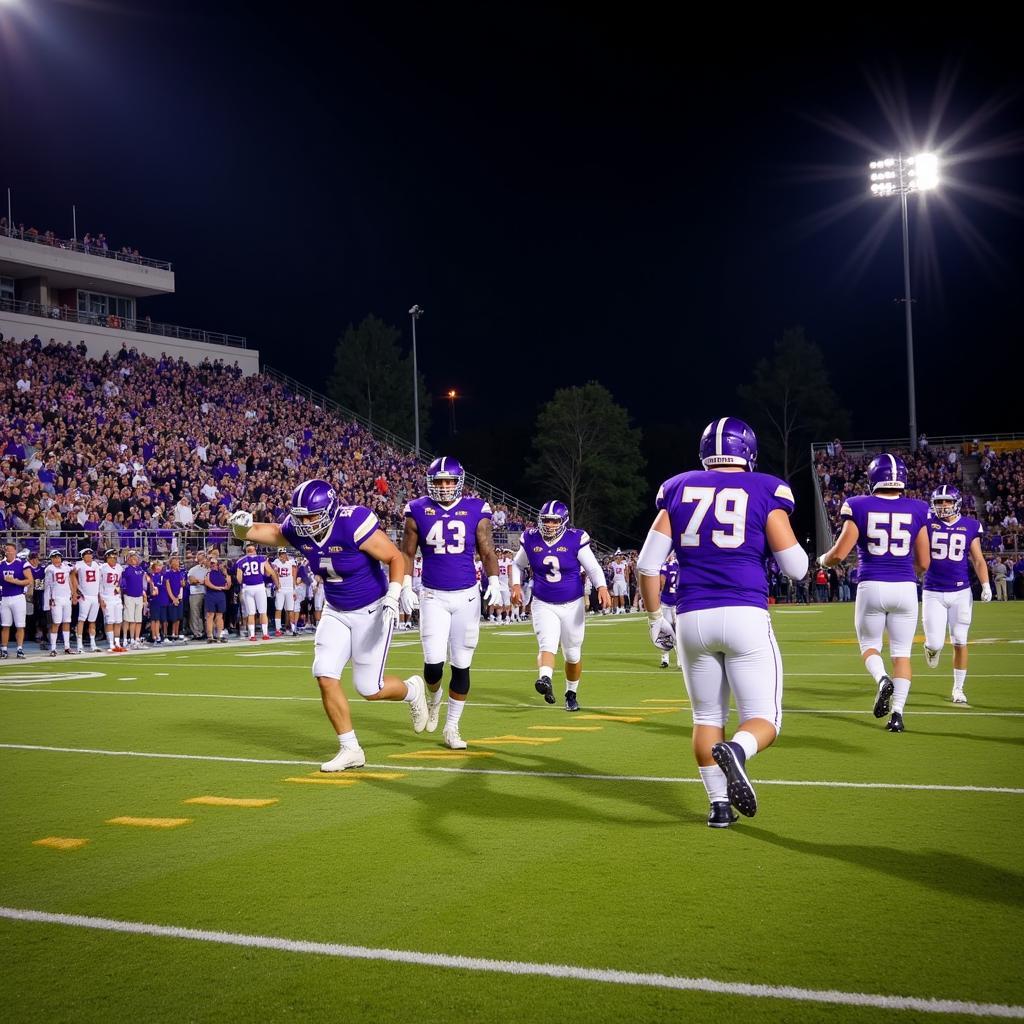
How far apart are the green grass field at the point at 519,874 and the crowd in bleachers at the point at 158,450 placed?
1504 cm

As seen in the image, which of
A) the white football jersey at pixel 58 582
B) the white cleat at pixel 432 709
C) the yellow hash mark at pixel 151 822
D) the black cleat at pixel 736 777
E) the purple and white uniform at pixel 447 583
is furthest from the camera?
the white football jersey at pixel 58 582

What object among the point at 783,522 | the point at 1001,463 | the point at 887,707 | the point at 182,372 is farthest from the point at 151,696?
the point at 1001,463

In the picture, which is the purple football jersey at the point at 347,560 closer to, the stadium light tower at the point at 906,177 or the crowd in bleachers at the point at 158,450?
the crowd in bleachers at the point at 158,450

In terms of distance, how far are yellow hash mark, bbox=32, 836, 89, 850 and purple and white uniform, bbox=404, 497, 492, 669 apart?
328 centimetres

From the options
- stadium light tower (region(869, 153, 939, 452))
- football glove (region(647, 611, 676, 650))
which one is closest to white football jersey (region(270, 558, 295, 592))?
football glove (region(647, 611, 676, 650))

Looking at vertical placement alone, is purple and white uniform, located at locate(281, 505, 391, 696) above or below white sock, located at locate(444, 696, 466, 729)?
above

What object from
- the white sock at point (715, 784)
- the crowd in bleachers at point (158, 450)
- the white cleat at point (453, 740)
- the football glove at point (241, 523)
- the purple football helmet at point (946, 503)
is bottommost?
the white cleat at point (453, 740)

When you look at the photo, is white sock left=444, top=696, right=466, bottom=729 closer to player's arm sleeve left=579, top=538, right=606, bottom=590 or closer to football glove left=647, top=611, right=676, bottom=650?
football glove left=647, top=611, right=676, bottom=650

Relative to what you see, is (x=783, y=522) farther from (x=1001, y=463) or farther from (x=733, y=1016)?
(x=1001, y=463)

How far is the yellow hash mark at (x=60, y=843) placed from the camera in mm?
5717

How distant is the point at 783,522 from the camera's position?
5586 mm

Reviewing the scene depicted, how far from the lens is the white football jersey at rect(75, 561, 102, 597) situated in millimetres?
19656

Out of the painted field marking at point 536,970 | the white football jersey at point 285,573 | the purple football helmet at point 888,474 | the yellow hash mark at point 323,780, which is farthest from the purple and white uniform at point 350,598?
the white football jersey at point 285,573

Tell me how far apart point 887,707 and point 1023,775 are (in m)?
2.02
